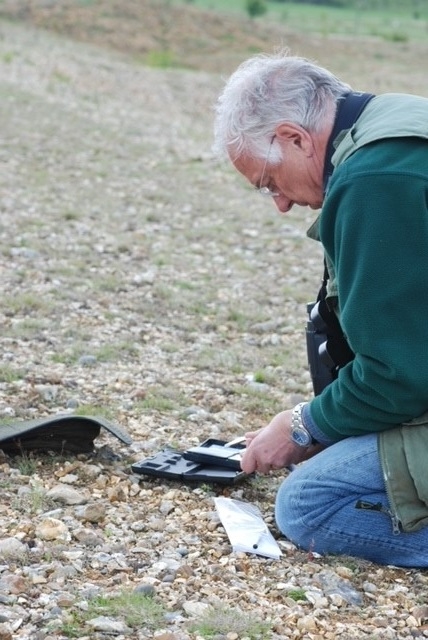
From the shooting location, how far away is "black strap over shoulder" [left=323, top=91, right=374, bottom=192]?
3926 millimetres

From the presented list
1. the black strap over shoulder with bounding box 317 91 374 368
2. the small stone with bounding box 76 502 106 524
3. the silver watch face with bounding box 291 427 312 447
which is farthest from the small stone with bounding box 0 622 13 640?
the black strap over shoulder with bounding box 317 91 374 368

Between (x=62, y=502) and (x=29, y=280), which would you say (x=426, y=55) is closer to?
(x=29, y=280)

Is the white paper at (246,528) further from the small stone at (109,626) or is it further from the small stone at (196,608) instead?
the small stone at (109,626)

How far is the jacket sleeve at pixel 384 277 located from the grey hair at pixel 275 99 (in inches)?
14.3

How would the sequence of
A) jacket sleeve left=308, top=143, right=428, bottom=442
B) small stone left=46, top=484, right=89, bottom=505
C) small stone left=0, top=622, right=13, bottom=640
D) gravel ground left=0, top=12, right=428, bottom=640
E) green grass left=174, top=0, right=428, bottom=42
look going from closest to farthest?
small stone left=0, top=622, right=13, bottom=640 < jacket sleeve left=308, top=143, right=428, bottom=442 < gravel ground left=0, top=12, right=428, bottom=640 < small stone left=46, top=484, right=89, bottom=505 < green grass left=174, top=0, right=428, bottom=42

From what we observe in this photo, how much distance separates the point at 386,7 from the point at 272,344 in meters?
95.2

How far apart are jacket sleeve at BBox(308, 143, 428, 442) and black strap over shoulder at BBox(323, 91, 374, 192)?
28cm

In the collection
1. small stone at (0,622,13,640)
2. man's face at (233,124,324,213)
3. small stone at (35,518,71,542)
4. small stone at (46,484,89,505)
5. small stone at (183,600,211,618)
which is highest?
man's face at (233,124,324,213)

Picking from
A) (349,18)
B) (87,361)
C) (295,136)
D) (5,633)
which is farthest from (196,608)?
(349,18)

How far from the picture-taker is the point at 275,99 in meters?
3.95

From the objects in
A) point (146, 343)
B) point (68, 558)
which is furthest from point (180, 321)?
point (68, 558)

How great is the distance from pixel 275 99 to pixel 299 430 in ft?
3.97

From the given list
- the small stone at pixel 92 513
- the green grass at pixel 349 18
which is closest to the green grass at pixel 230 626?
the small stone at pixel 92 513

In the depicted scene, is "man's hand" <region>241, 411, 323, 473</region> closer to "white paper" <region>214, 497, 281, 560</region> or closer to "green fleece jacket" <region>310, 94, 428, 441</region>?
"white paper" <region>214, 497, 281, 560</region>
